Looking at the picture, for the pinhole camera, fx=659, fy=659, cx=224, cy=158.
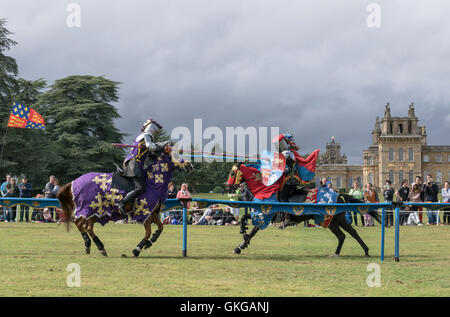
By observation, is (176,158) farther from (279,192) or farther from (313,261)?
(313,261)

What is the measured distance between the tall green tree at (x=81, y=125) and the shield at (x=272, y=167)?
40.2 meters

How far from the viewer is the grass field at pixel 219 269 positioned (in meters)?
9.75

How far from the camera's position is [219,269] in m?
12.3

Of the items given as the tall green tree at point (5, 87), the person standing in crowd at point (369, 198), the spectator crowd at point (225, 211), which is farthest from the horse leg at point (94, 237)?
the tall green tree at point (5, 87)

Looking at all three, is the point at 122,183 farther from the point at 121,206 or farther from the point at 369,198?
the point at 369,198

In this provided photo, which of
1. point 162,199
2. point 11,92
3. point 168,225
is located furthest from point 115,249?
point 11,92

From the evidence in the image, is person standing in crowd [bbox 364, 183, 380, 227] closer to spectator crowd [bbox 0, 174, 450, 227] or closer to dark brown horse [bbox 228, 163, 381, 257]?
spectator crowd [bbox 0, 174, 450, 227]

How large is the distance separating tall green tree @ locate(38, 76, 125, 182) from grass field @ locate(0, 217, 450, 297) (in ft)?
120

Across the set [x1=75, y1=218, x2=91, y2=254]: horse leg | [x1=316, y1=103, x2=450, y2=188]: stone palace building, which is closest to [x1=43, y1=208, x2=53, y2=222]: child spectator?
[x1=75, y1=218, x2=91, y2=254]: horse leg

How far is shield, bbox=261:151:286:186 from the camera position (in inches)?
604

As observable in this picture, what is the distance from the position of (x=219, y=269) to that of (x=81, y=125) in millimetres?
48821

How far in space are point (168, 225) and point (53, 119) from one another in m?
35.1

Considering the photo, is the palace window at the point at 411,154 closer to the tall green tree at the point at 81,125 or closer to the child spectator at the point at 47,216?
the tall green tree at the point at 81,125

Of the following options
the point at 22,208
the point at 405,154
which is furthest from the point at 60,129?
the point at 405,154
